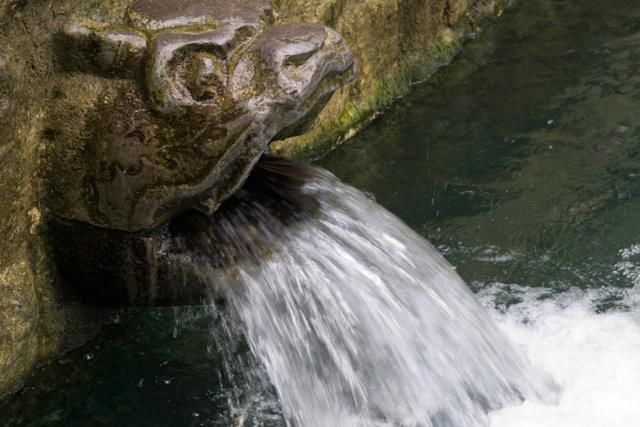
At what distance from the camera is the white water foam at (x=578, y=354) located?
3.51m

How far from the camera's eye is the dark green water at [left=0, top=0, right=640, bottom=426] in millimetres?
3645

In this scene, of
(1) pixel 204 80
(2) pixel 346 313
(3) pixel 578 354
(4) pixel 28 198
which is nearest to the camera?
(1) pixel 204 80

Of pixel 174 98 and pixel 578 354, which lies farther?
pixel 578 354

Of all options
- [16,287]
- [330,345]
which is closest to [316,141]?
[330,345]

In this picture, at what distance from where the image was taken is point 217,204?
313cm

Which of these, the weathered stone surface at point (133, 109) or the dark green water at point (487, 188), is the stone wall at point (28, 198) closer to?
the weathered stone surface at point (133, 109)

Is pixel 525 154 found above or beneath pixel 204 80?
beneath

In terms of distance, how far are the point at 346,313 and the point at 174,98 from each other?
99cm

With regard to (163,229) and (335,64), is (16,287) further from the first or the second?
(335,64)

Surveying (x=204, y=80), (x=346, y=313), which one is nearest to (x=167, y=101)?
(x=204, y=80)

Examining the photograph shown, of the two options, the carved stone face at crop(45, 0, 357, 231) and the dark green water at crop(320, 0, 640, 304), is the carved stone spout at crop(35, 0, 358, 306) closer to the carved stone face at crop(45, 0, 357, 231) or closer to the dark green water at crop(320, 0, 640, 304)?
the carved stone face at crop(45, 0, 357, 231)

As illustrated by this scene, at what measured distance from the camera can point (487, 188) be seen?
4.75m

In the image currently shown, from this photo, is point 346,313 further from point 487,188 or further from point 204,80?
point 487,188

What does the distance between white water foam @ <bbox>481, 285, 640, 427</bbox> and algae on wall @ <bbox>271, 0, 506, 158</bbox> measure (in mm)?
1567
